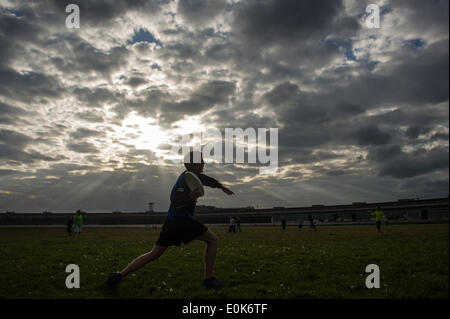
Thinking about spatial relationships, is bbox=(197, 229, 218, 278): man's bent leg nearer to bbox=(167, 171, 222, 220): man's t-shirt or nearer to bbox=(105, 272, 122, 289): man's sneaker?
bbox=(167, 171, 222, 220): man's t-shirt

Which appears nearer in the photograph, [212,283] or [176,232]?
[176,232]

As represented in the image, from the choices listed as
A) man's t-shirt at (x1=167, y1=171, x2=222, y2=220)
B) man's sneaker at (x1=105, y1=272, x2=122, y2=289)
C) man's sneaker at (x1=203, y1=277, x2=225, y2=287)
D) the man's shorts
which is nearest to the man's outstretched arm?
man's t-shirt at (x1=167, y1=171, x2=222, y2=220)

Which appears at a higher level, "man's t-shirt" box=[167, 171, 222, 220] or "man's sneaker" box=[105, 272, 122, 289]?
"man's t-shirt" box=[167, 171, 222, 220]

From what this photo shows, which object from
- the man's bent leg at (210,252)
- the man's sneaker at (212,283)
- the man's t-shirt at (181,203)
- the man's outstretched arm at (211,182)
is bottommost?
the man's sneaker at (212,283)

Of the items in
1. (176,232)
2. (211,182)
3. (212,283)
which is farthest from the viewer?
(211,182)

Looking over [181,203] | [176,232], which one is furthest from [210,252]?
[181,203]

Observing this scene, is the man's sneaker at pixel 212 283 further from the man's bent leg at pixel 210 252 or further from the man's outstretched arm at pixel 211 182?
the man's outstretched arm at pixel 211 182

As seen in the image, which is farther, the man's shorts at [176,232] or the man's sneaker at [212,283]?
the man's sneaker at [212,283]

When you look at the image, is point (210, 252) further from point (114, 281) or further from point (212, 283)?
point (114, 281)

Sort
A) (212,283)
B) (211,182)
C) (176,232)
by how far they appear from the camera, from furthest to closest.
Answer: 1. (211,182)
2. (212,283)
3. (176,232)

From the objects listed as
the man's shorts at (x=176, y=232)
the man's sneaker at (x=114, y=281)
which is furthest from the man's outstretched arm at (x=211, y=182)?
the man's sneaker at (x=114, y=281)

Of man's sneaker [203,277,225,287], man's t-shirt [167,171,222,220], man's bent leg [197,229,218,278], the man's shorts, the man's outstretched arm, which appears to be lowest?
man's sneaker [203,277,225,287]
